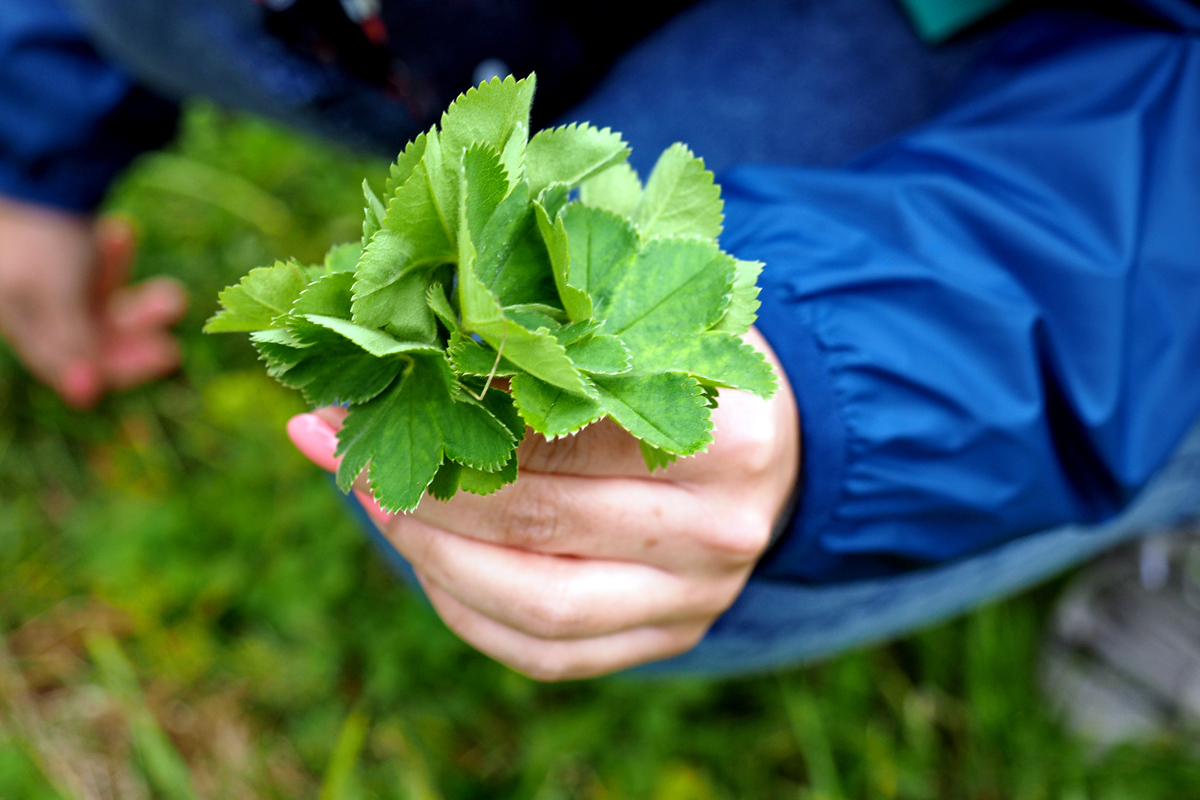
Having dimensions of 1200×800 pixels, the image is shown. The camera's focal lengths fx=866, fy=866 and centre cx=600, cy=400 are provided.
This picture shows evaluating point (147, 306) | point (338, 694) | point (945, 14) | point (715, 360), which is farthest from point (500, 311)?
point (147, 306)

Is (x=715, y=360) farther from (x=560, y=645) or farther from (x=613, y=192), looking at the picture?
(x=560, y=645)

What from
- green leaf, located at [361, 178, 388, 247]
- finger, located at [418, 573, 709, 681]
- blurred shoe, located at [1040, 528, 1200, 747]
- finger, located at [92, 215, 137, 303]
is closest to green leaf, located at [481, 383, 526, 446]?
green leaf, located at [361, 178, 388, 247]

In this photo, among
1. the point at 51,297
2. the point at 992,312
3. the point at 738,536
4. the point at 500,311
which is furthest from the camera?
the point at 51,297

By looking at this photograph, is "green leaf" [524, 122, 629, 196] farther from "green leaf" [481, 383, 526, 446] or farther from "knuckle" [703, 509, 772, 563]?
"knuckle" [703, 509, 772, 563]

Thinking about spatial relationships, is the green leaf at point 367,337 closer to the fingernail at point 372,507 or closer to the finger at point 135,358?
the fingernail at point 372,507

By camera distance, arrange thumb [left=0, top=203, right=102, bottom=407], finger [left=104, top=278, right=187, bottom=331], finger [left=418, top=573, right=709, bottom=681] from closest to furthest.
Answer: finger [left=418, top=573, right=709, bottom=681] → thumb [left=0, top=203, right=102, bottom=407] → finger [left=104, top=278, right=187, bottom=331]

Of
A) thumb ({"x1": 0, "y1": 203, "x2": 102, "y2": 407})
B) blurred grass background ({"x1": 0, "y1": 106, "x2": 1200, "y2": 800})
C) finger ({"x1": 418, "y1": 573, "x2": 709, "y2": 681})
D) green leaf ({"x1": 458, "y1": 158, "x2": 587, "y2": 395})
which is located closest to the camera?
green leaf ({"x1": 458, "y1": 158, "x2": 587, "y2": 395})
